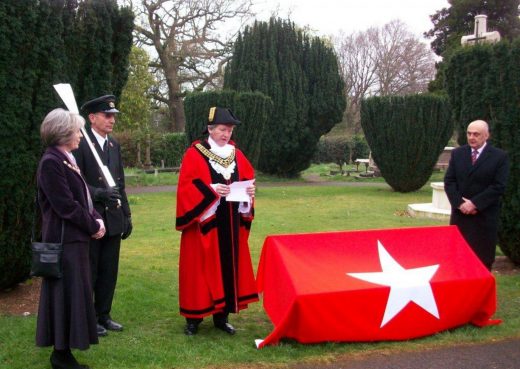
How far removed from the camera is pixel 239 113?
707 inches

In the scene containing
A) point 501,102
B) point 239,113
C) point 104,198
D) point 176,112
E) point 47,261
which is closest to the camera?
point 47,261

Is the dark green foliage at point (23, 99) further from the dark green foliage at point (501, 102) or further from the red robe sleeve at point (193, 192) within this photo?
the dark green foliage at point (501, 102)

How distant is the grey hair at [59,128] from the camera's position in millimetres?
3584

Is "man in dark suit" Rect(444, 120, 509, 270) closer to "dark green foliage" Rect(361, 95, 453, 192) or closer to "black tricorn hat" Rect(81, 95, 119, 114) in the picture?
"black tricorn hat" Rect(81, 95, 119, 114)

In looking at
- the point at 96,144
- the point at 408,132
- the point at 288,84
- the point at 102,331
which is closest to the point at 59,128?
the point at 96,144

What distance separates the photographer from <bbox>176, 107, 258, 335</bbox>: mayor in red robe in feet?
14.9

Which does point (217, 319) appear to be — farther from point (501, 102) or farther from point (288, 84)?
point (288, 84)

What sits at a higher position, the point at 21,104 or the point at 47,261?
the point at 21,104

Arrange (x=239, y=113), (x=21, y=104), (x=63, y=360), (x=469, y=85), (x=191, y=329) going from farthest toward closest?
(x=239, y=113) → (x=469, y=85) → (x=21, y=104) → (x=191, y=329) → (x=63, y=360)

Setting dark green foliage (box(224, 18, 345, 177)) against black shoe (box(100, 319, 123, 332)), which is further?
dark green foliage (box(224, 18, 345, 177))

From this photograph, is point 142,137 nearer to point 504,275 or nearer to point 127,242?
point 127,242

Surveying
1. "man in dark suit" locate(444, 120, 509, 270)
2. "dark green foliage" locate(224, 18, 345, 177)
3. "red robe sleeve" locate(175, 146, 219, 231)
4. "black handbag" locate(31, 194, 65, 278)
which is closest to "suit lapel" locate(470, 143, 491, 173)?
"man in dark suit" locate(444, 120, 509, 270)

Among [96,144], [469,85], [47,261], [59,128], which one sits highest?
[469,85]

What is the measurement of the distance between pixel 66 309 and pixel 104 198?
988mm
